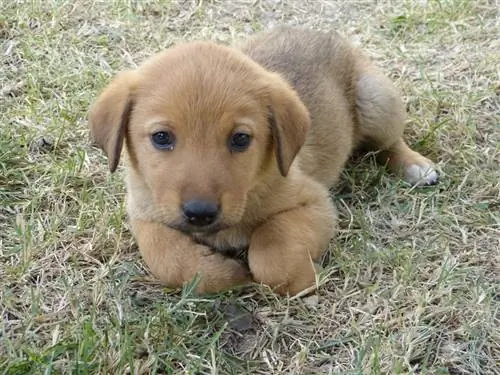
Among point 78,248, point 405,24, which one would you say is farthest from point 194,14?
point 78,248

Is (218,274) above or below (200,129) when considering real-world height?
below

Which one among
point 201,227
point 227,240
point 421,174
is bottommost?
point 421,174

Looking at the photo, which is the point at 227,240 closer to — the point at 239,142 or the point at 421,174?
the point at 239,142

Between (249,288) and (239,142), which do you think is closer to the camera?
(239,142)

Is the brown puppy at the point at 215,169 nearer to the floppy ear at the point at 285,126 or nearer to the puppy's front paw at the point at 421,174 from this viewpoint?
the floppy ear at the point at 285,126

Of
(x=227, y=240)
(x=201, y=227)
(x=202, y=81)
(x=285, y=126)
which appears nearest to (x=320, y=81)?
(x=285, y=126)

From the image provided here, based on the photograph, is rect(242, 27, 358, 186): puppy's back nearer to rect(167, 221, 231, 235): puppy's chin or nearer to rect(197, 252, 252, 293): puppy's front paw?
rect(197, 252, 252, 293): puppy's front paw

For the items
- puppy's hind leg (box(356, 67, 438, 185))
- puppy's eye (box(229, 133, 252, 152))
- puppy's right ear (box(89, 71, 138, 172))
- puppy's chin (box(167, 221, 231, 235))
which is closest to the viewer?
puppy's chin (box(167, 221, 231, 235))

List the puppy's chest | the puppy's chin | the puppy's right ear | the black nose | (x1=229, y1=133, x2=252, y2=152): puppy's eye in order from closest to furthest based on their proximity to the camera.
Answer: the black nose → the puppy's chin → (x1=229, y1=133, x2=252, y2=152): puppy's eye → the puppy's right ear → the puppy's chest

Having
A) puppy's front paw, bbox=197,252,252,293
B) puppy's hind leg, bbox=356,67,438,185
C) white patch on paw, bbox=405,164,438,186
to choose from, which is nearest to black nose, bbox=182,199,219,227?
puppy's front paw, bbox=197,252,252,293
